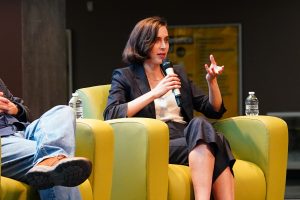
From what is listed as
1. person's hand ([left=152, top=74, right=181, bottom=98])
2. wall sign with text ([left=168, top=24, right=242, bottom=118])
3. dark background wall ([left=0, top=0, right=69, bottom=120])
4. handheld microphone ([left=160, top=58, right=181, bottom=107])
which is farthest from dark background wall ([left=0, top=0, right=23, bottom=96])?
person's hand ([left=152, top=74, right=181, bottom=98])

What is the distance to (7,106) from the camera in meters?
3.29

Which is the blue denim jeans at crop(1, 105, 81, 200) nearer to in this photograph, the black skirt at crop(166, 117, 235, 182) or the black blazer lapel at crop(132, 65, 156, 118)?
the black skirt at crop(166, 117, 235, 182)

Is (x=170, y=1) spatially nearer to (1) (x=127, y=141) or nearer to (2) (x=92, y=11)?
(2) (x=92, y=11)

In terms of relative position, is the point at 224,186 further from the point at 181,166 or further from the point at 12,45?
the point at 12,45

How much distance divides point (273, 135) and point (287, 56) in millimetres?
3744

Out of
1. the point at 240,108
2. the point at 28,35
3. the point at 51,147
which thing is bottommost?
the point at 240,108

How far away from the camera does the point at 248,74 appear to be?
7.47m

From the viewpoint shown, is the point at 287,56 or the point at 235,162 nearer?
the point at 235,162

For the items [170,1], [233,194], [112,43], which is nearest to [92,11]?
[112,43]

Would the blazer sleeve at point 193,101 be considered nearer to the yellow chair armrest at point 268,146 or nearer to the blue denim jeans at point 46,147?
the yellow chair armrest at point 268,146

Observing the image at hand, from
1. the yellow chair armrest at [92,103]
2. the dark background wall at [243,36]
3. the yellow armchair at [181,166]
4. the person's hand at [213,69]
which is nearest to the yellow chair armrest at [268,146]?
the yellow armchair at [181,166]

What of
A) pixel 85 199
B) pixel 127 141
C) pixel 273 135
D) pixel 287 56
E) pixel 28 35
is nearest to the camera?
pixel 85 199

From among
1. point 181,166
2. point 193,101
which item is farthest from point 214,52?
point 181,166

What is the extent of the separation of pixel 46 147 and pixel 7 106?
24.3 inches
